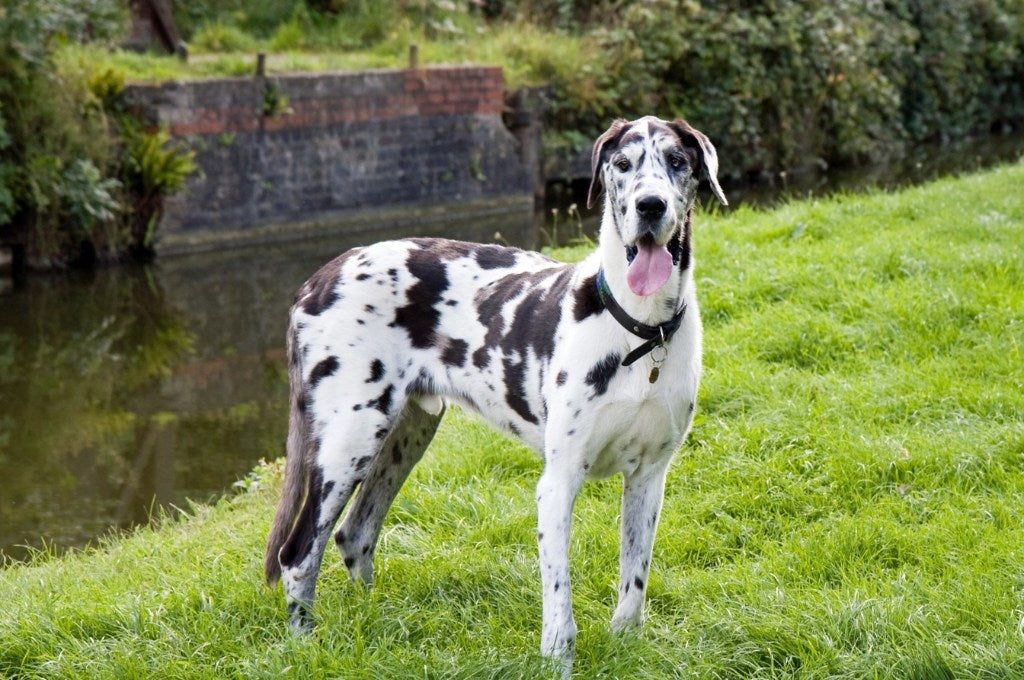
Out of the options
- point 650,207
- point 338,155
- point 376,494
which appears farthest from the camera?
point 338,155

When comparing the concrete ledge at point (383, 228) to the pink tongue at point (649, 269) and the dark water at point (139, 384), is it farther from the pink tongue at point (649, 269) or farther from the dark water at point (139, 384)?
the pink tongue at point (649, 269)

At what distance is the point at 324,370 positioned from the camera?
14.1ft

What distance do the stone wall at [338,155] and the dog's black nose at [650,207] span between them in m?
10.9

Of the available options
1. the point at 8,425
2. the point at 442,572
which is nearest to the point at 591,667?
the point at 442,572

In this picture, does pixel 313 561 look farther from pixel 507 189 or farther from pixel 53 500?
pixel 507 189

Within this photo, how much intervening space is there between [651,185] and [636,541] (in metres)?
1.23

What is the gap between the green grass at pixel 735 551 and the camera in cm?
387

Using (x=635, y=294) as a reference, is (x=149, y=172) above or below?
below

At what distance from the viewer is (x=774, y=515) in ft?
16.3

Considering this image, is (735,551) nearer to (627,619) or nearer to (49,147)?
(627,619)

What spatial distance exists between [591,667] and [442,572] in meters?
0.93

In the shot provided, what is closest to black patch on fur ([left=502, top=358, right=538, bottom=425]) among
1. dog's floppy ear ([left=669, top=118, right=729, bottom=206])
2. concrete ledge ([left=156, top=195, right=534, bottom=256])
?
dog's floppy ear ([left=669, top=118, right=729, bottom=206])

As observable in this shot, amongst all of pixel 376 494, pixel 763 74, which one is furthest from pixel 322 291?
pixel 763 74

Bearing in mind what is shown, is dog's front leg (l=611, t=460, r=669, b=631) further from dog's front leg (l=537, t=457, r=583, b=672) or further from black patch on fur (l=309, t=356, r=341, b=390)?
black patch on fur (l=309, t=356, r=341, b=390)
